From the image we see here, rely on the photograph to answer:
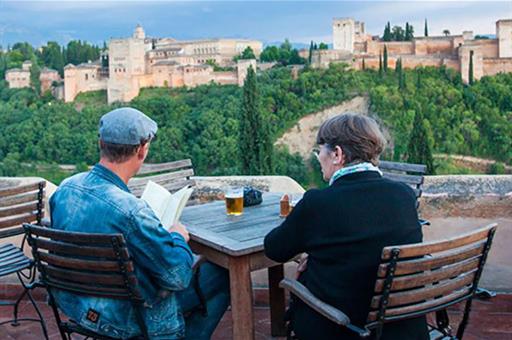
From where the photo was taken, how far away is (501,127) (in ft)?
114

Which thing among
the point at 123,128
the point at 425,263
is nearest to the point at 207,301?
the point at 123,128

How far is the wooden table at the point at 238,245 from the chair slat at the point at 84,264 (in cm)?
43

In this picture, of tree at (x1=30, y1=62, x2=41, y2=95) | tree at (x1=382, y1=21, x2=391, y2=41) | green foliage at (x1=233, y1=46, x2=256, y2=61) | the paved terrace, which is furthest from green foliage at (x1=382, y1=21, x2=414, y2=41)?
the paved terrace

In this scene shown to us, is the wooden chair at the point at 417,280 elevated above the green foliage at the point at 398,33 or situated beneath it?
situated beneath

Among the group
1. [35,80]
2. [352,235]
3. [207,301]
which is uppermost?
[35,80]

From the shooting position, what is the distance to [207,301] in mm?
2092

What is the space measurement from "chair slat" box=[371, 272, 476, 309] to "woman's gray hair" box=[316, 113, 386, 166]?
40cm

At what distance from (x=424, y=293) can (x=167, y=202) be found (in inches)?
33.9

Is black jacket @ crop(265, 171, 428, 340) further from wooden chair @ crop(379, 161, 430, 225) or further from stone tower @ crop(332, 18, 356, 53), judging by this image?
stone tower @ crop(332, 18, 356, 53)

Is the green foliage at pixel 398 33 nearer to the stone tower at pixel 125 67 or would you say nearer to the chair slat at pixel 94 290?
the stone tower at pixel 125 67

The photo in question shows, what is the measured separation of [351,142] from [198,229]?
781 mm

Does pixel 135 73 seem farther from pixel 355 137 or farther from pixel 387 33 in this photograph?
Result: pixel 355 137

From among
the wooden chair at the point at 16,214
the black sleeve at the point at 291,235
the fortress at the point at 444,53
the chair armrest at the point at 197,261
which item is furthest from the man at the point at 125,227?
the fortress at the point at 444,53

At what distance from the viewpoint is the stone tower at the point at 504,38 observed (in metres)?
43.9
